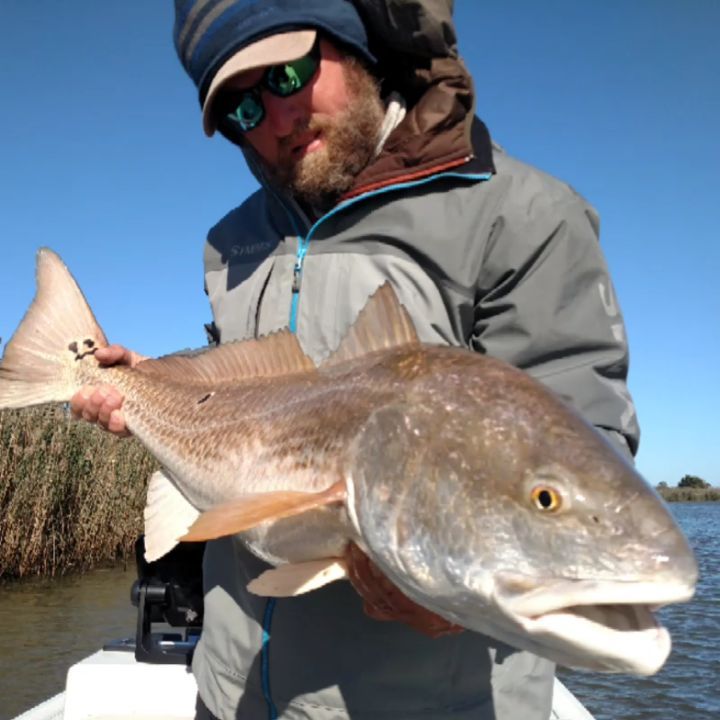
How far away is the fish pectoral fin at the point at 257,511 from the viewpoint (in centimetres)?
212

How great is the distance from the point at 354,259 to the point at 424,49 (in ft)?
3.06

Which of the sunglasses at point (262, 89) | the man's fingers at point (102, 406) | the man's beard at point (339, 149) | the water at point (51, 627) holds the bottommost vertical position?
the water at point (51, 627)

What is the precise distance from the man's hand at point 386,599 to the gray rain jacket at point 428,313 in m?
→ 0.28

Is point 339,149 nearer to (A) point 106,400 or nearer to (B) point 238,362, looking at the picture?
(B) point 238,362

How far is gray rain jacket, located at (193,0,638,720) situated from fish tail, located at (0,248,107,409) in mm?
1265

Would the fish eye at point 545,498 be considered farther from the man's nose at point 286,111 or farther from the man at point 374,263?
the man's nose at point 286,111

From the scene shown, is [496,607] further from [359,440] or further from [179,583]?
[179,583]

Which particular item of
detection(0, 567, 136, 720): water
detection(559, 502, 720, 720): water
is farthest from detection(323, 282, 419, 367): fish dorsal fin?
detection(559, 502, 720, 720): water

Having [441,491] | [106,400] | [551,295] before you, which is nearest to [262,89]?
[551,295]

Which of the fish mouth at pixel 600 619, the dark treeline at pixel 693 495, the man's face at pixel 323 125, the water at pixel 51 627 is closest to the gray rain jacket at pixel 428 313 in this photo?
the man's face at pixel 323 125

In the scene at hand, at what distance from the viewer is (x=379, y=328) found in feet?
8.21

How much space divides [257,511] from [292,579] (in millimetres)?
232

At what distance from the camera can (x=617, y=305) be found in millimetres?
2740

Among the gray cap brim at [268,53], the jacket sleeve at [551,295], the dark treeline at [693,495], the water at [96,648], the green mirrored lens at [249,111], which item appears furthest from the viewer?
the dark treeline at [693,495]
